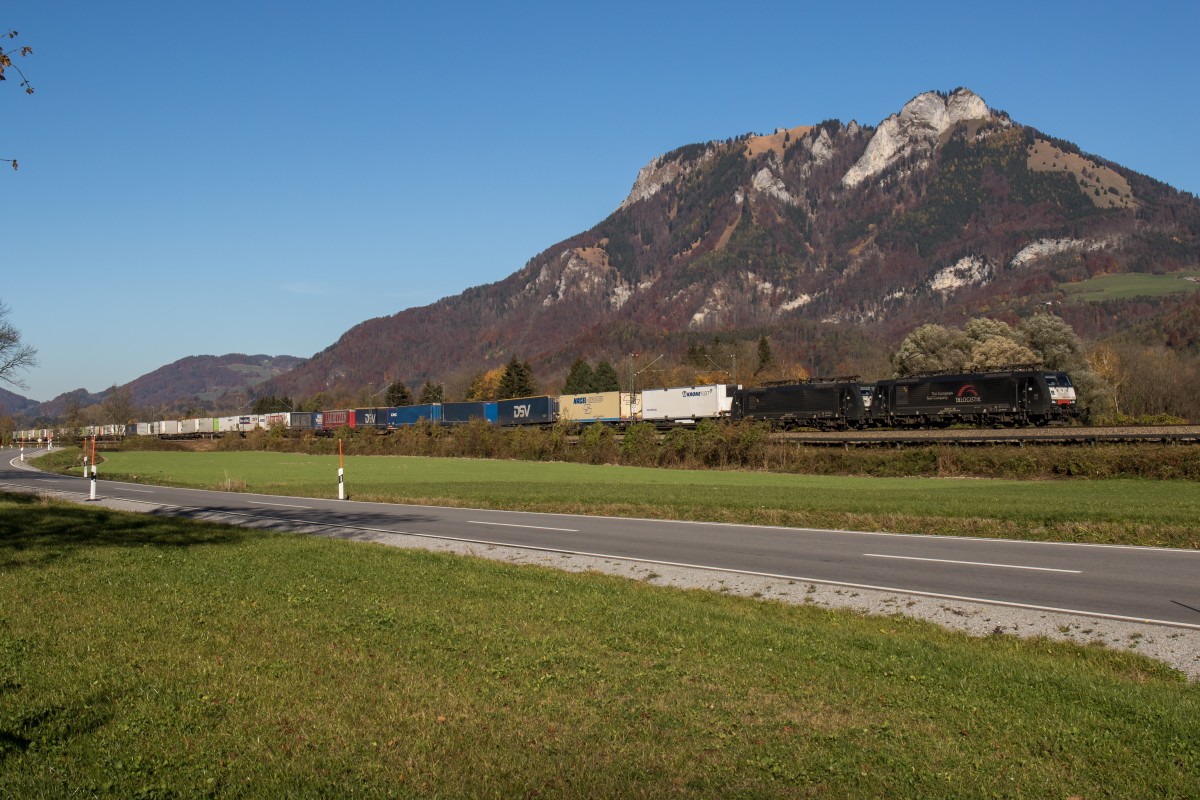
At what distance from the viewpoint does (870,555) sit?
14648mm

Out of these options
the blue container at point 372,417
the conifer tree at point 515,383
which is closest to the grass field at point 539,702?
the blue container at point 372,417

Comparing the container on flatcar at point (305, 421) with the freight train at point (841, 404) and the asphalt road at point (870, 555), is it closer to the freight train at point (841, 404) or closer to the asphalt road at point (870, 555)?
the freight train at point (841, 404)

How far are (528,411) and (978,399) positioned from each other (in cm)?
4073

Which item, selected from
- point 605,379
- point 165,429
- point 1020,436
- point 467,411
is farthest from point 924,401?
point 165,429

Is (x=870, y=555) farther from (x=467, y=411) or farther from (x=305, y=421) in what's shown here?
(x=305, y=421)

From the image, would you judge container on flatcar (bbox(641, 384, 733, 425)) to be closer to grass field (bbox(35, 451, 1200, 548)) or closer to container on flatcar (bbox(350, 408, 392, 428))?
grass field (bbox(35, 451, 1200, 548))

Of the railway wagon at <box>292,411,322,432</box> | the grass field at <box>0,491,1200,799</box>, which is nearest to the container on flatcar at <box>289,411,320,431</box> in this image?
the railway wagon at <box>292,411,322,432</box>

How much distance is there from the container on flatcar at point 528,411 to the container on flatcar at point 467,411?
58 cm

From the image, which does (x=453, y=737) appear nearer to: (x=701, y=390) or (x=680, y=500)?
(x=680, y=500)

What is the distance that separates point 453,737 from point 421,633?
2.49 m

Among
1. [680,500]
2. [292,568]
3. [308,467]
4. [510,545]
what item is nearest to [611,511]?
[680,500]

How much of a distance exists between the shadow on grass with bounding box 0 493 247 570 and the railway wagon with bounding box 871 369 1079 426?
4314 centimetres

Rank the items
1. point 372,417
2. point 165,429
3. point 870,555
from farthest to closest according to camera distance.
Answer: point 165,429 < point 372,417 < point 870,555

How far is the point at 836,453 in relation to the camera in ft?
138
